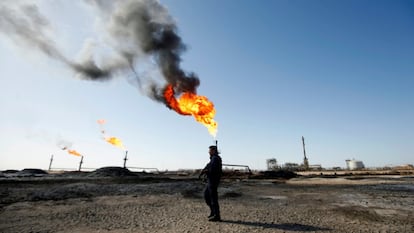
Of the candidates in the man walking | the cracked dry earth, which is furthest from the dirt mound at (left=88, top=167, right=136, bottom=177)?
the man walking

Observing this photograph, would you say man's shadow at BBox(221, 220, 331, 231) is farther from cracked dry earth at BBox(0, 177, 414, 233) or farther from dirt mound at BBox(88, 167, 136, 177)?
dirt mound at BBox(88, 167, 136, 177)

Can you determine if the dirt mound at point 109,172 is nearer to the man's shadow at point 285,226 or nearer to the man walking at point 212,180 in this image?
the man walking at point 212,180

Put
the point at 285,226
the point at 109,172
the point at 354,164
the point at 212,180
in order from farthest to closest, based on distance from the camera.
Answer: the point at 354,164, the point at 109,172, the point at 212,180, the point at 285,226

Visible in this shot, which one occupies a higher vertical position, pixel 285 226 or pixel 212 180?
pixel 212 180

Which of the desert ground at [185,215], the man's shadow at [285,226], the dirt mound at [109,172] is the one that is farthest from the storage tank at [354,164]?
the man's shadow at [285,226]

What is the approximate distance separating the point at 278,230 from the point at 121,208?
5331 millimetres

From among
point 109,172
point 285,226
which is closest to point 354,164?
point 109,172

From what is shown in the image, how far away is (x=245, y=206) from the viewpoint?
8.32 meters

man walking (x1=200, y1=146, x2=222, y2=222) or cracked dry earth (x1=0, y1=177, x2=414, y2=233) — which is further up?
man walking (x1=200, y1=146, x2=222, y2=222)

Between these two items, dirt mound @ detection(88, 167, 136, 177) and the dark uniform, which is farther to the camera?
dirt mound @ detection(88, 167, 136, 177)

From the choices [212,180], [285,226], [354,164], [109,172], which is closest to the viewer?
[285,226]

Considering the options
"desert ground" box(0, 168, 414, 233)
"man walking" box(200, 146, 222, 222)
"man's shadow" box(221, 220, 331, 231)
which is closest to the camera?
"man's shadow" box(221, 220, 331, 231)

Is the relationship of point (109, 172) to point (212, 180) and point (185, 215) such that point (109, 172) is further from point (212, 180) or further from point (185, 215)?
point (212, 180)

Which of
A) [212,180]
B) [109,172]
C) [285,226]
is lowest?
[285,226]
